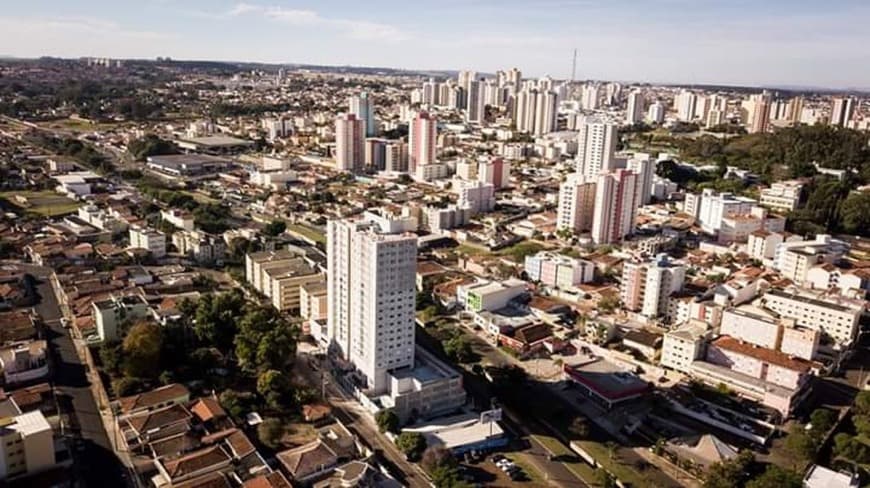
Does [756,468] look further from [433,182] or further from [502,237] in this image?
[433,182]

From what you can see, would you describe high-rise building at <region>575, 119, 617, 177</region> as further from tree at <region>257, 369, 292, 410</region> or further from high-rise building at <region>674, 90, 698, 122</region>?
high-rise building at <region>674, 90, 698, 122</region>

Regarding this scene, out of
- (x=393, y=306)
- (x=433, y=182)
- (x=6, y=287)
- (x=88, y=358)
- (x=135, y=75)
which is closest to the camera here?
(x=393, y=306)

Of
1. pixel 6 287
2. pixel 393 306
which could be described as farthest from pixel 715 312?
pixel 6 287

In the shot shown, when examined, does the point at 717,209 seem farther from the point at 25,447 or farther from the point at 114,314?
the point at 25,447

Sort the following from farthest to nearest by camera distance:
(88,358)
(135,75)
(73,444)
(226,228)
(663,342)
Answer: (135,75) → (226,228) → (663,342) → (88,358) → (73,444)

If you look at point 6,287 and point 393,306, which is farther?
point 6,287

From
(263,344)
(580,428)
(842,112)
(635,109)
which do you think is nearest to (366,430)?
(263,344)

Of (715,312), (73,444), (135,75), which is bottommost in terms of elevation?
(73,444)
